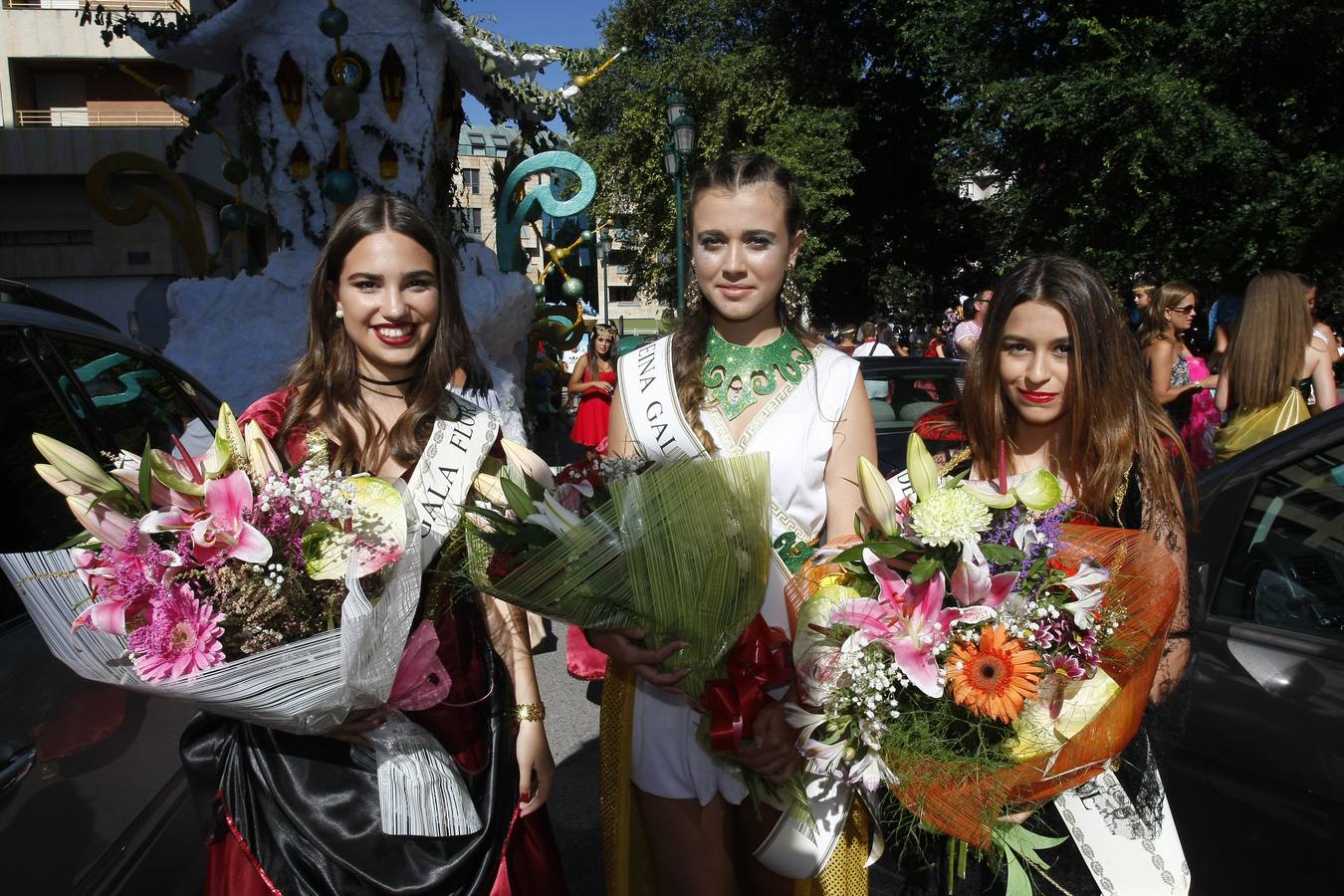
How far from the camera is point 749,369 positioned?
221cm

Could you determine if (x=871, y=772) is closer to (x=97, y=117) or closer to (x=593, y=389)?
(x=593, y=389)

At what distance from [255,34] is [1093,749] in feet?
19.7

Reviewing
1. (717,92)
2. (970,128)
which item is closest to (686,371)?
(970,128)

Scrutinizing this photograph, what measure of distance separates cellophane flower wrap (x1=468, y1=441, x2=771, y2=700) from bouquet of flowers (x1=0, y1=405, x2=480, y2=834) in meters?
0.18

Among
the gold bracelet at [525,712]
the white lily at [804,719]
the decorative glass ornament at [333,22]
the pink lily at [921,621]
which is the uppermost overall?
the decorative glass ornament at [333,22]

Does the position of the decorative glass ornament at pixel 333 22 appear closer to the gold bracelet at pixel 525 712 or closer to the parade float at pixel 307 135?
the parade float at pixel 307 135

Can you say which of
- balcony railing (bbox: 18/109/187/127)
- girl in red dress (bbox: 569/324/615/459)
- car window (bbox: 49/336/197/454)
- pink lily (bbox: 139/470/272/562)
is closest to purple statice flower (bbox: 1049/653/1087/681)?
pink lily (bbox: 139/470/272/562)

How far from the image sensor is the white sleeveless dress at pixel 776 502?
1.91 m

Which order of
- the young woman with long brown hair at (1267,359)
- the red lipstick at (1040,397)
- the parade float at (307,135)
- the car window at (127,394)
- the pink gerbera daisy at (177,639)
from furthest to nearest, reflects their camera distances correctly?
the parade float at (307,135) → the young woman with long brown hair at (1267,359) → the car window at (127,394) → the red lipstick at (1040,397) → the pink gerbera daisy at (177,639)

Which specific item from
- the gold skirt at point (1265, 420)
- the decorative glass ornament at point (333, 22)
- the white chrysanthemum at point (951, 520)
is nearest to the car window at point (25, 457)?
the white chrysanthemum at point (951, 520)

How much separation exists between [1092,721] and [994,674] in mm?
232

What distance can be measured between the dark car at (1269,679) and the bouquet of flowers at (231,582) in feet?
5.34

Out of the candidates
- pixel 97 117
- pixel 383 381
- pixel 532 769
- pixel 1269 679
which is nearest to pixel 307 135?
pixel 383 381

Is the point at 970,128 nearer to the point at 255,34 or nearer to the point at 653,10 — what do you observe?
the point at 255,34
